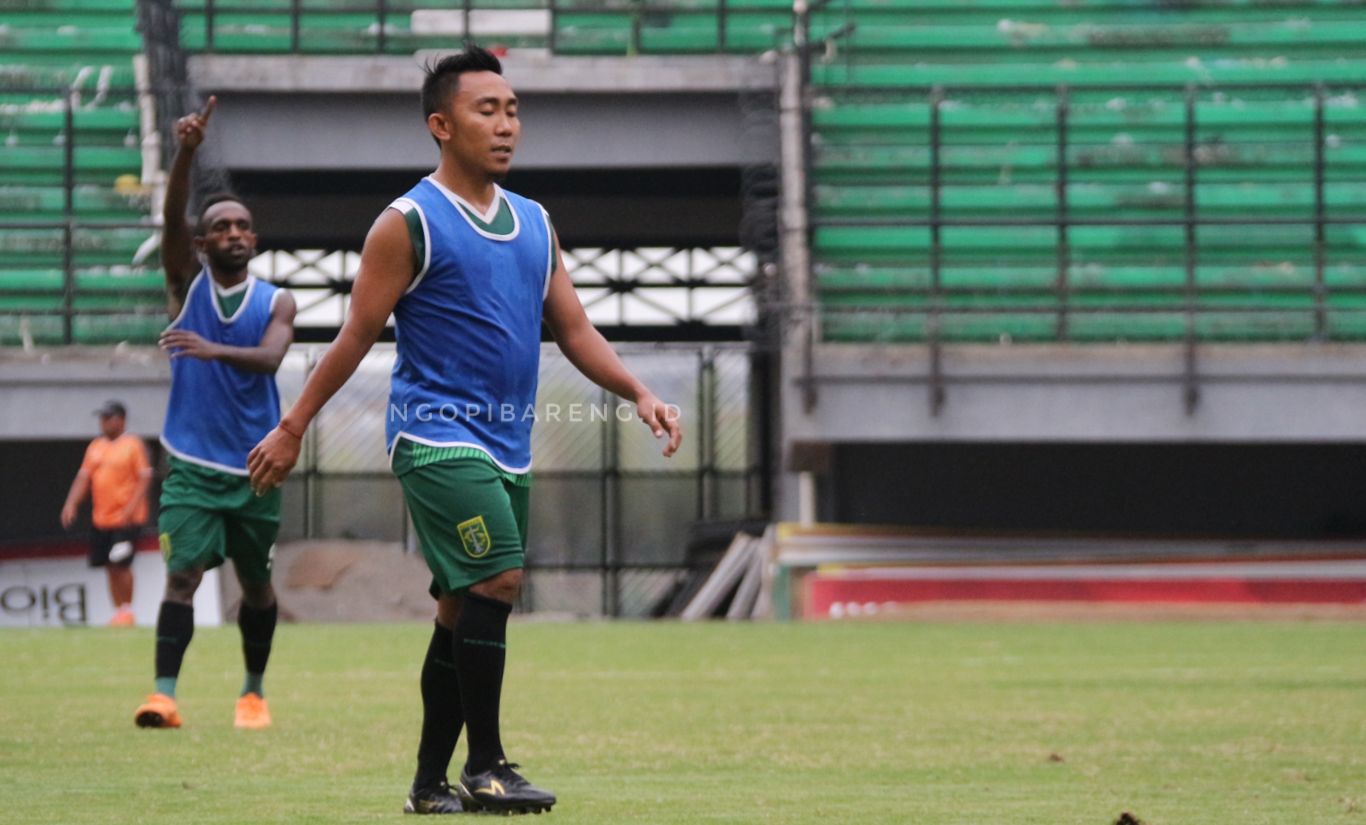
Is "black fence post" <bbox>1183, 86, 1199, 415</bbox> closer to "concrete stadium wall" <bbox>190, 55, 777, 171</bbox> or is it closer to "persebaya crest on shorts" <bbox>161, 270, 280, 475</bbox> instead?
"concrete stadium wall" <bbox>190, 55, 777, 171</bbox>

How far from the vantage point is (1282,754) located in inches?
304

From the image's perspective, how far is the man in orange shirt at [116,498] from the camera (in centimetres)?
1986

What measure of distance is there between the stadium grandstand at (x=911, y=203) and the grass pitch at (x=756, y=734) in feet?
18.4

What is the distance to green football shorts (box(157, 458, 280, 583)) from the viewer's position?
8.89 m

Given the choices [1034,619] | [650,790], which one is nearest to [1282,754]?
[650,790]

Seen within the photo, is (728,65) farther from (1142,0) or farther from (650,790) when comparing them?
(650,790)

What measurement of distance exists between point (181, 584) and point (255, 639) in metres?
0.35

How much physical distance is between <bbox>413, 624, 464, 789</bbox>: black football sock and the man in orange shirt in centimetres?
1424

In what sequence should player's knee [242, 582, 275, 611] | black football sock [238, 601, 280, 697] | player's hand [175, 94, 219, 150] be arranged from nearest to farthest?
1. player's hand [175, 94, 219, 150]
2. black football sock [238, 601, 280, 697]
3. player's knee [242, 582, 275, 611]

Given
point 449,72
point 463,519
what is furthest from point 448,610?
point 449,72

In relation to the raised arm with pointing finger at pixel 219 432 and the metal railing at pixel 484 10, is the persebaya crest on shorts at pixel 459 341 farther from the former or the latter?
the metal railing at pixel 484 10

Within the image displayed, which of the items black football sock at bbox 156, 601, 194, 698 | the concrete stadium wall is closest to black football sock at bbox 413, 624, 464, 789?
black football sock at bbox 156, 601, 194, 698

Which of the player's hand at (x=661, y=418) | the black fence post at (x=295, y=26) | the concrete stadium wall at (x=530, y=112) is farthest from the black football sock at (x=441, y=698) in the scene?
the black fence post at (x=295, y=26)

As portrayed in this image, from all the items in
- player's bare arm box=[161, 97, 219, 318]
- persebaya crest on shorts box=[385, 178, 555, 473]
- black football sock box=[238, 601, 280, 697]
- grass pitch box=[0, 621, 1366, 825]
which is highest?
player's bare arm box=[161, 97, 219, 318]
